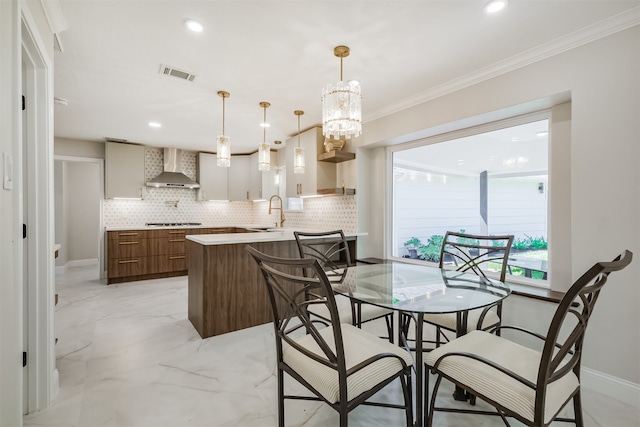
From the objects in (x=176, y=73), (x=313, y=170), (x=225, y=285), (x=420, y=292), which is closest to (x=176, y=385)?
(x=225, y=285)

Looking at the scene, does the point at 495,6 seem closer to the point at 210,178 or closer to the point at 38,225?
the point at 38,225

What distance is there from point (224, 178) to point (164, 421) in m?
4.91

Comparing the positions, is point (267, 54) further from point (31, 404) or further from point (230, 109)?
point (31, 404)

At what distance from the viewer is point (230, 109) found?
3518 mm

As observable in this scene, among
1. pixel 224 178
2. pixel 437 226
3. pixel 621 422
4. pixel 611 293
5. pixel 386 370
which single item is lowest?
pixel 621 422

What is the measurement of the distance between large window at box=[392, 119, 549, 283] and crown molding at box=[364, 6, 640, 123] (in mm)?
535

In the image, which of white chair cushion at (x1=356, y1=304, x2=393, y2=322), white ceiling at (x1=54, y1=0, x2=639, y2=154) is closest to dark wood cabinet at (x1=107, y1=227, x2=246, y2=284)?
white ceiling at (x1=54, y1=0, x2=639, y2=154)

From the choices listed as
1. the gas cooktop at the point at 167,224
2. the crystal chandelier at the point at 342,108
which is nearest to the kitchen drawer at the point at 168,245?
the gas cooktop at the point at 167,224

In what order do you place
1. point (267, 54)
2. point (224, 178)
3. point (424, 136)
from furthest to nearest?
point (224, 178)
point (424, 136)
point (267, 54)

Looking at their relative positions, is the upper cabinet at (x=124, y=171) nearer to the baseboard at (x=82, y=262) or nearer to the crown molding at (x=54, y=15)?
the baseboard at (x=82, y=262)

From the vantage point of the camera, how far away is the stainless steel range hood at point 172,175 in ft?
17.5

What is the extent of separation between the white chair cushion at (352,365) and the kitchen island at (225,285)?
1.42m

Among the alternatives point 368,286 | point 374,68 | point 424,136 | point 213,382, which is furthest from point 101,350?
point 424,136

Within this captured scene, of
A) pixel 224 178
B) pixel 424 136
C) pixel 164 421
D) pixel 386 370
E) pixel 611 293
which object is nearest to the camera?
pixel 386 370
